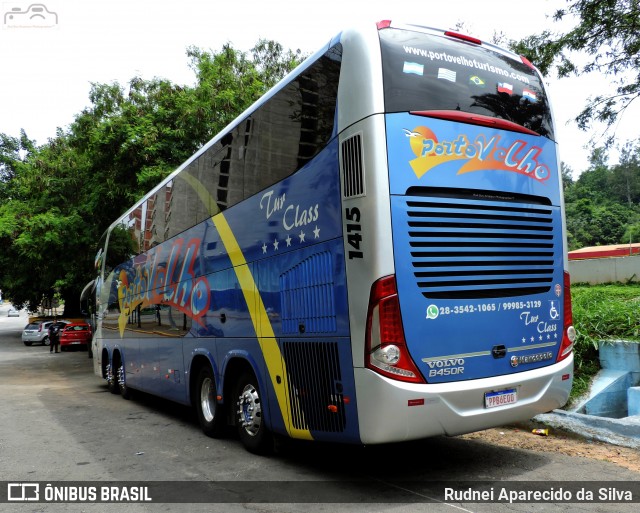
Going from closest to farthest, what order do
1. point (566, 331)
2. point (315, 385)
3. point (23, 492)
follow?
point (315, 385) → point (23, 492) → point (566, 331)

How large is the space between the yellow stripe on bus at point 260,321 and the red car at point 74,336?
1050 inches

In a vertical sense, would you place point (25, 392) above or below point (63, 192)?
below

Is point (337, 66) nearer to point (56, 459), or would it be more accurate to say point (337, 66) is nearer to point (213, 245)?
point (213, 245)

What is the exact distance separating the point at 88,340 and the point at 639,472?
3058cm

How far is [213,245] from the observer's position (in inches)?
304

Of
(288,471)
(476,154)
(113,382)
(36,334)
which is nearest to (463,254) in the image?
(476,154)

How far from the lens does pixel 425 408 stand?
4629 millimetres

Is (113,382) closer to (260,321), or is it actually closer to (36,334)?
(260,321)

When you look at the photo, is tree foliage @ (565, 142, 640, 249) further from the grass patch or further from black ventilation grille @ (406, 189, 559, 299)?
black ventilation grille @ (406, 189, 559, 299)

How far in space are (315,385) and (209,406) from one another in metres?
3.30

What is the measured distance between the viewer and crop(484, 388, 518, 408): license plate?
4.97m

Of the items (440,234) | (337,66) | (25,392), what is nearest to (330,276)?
(440,234)

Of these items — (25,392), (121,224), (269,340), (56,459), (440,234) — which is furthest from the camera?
(25,392)

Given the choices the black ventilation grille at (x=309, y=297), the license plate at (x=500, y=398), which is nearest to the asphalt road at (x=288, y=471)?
the license plate at (x=500, y=398)
